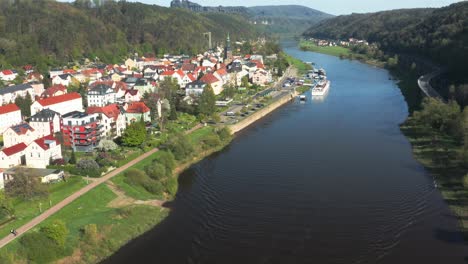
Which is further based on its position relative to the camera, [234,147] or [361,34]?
[361,34]

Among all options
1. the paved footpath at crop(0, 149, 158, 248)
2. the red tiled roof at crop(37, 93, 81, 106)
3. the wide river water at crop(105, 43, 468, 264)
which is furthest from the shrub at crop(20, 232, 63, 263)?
the red tiled roof at crop(37, 93, 81, 106)

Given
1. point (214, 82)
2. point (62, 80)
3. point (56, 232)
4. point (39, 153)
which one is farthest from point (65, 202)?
point (62, 80)

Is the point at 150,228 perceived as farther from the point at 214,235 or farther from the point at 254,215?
the point at 254,215

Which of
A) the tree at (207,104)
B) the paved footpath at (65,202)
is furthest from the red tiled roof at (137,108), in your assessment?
the paved footpath at (65,202)

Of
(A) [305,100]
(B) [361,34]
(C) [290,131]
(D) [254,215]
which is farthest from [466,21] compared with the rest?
(B) [361,34]

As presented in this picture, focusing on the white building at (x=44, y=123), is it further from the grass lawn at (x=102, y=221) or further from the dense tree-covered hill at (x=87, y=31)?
the dense tree-covered hill at (x=87, y=31)

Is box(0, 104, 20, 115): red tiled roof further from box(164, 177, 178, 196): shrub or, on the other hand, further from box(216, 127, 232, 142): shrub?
box(164, 177, 178, 196): shrub
